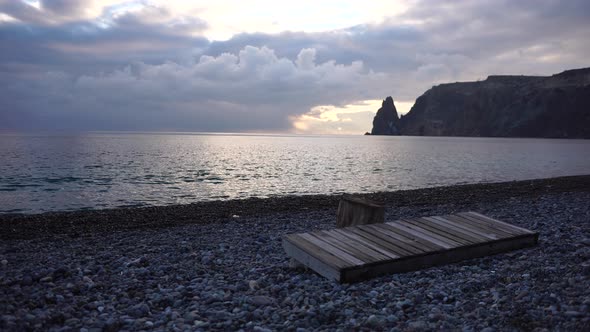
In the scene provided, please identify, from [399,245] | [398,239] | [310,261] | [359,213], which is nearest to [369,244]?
[399,245]

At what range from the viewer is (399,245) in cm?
806

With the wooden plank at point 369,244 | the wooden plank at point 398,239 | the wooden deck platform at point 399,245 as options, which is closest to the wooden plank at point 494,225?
the wooden deck platform at point 399,245

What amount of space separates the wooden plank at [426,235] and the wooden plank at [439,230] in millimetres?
127

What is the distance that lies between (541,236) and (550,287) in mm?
4894

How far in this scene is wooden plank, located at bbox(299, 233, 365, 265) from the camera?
23.6 feet

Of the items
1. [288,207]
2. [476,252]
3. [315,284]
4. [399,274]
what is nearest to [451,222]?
[476,252]

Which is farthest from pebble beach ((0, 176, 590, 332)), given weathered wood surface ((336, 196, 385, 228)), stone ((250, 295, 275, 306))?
weathered wood surface ((336, 196, 385, 228))

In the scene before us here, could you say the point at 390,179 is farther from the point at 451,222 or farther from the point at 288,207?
the point at 451,222

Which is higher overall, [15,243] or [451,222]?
[451,222]

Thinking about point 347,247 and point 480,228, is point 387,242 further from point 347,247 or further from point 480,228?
point 480,228

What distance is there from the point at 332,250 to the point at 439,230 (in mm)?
2822

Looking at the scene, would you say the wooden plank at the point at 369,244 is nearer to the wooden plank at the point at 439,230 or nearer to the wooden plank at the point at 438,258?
the wooden plank at the point at 438,258

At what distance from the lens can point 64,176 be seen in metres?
37.5

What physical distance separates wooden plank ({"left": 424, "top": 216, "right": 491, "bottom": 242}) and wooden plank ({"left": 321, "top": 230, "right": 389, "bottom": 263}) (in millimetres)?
2438
